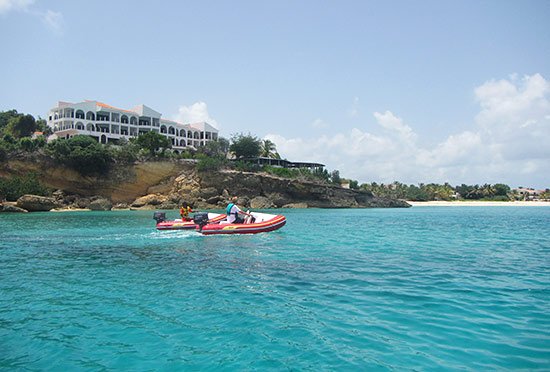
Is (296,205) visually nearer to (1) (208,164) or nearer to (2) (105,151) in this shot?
(1) (208,164)

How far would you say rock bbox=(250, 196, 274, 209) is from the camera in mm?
62494

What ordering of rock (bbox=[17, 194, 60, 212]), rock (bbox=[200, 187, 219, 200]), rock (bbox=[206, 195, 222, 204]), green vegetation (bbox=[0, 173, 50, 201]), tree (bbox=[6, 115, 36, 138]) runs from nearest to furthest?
rock (bbox=[17, 194, 60, 212]) → green vegetation (bbox=[0, 173, 50, 201]) → rock (bbox=[200, 187, 219, 200]) → rock (bbox=[206, 195, 222, 204]) → tree (bbox=[6, 115, 36, 138])

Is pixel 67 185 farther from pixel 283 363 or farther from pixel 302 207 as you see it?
pixel 283 363

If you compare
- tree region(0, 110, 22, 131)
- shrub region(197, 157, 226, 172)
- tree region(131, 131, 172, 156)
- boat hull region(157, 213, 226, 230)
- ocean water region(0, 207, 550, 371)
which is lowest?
ocean water region(0, 207, 550, 371)

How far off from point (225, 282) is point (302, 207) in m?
59.5

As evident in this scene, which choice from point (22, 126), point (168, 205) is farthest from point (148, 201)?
point (22, 126)

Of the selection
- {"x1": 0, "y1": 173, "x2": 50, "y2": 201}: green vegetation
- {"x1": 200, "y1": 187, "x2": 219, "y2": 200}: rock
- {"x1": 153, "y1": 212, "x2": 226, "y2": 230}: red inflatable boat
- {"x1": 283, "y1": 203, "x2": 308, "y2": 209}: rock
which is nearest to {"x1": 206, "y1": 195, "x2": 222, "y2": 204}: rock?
{"x1": 200, "y1": 187, "x2": 219, "y2": 200}: rock

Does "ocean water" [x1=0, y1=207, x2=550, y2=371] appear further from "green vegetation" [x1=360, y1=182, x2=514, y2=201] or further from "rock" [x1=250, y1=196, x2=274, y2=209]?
"green vegetation" [x1=360, y1=182, x2=514, y2=201]

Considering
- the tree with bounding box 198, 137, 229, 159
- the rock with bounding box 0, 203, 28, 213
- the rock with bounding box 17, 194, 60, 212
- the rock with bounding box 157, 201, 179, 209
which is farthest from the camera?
the tree with bounding box 198, 137, 229, 159

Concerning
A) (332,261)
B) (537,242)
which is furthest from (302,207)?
(332,261)

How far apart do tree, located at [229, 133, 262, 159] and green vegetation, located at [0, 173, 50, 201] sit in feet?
119

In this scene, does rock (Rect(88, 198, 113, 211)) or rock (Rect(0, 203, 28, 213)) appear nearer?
rock (Rect(0, 203, 28, 213))

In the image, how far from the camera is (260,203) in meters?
63.1

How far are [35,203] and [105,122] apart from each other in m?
24.2
